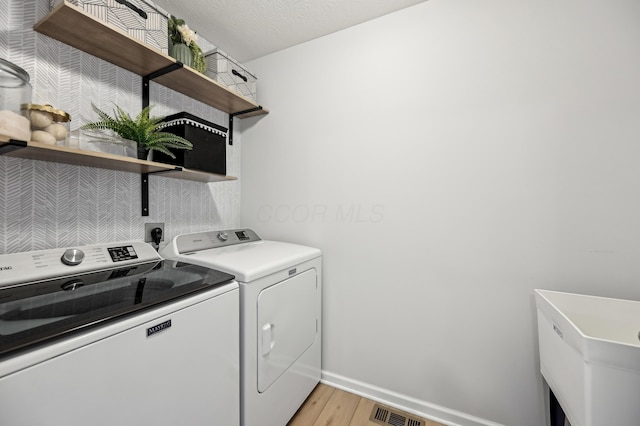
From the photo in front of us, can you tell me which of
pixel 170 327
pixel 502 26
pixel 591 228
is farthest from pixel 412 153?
pixel 170 327

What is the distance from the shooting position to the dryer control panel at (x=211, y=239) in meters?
1.53

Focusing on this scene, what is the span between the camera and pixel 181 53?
1523mm

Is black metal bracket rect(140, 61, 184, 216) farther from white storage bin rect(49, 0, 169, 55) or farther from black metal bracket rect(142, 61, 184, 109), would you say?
white storage bin rect(49, 0, 169, 55)

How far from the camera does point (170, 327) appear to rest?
89 centimetres

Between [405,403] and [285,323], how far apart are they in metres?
0.97

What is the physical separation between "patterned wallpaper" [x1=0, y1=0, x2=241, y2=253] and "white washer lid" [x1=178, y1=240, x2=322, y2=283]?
0.43 m

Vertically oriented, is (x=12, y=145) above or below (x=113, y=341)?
above

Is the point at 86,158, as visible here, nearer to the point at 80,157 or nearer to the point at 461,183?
the point at 80,157

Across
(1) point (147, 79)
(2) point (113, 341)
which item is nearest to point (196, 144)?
(1) point (147, 79)

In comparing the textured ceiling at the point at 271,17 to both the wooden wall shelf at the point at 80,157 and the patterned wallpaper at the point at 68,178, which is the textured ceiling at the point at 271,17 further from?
the wooden wall shelf at the point at 80,157

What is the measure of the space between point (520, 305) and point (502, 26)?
1.52 m

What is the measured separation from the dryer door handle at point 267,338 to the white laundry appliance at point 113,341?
0.16m

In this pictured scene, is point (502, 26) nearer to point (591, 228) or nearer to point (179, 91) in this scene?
point (591, 228)

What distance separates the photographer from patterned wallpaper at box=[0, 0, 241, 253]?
109 centimetres
